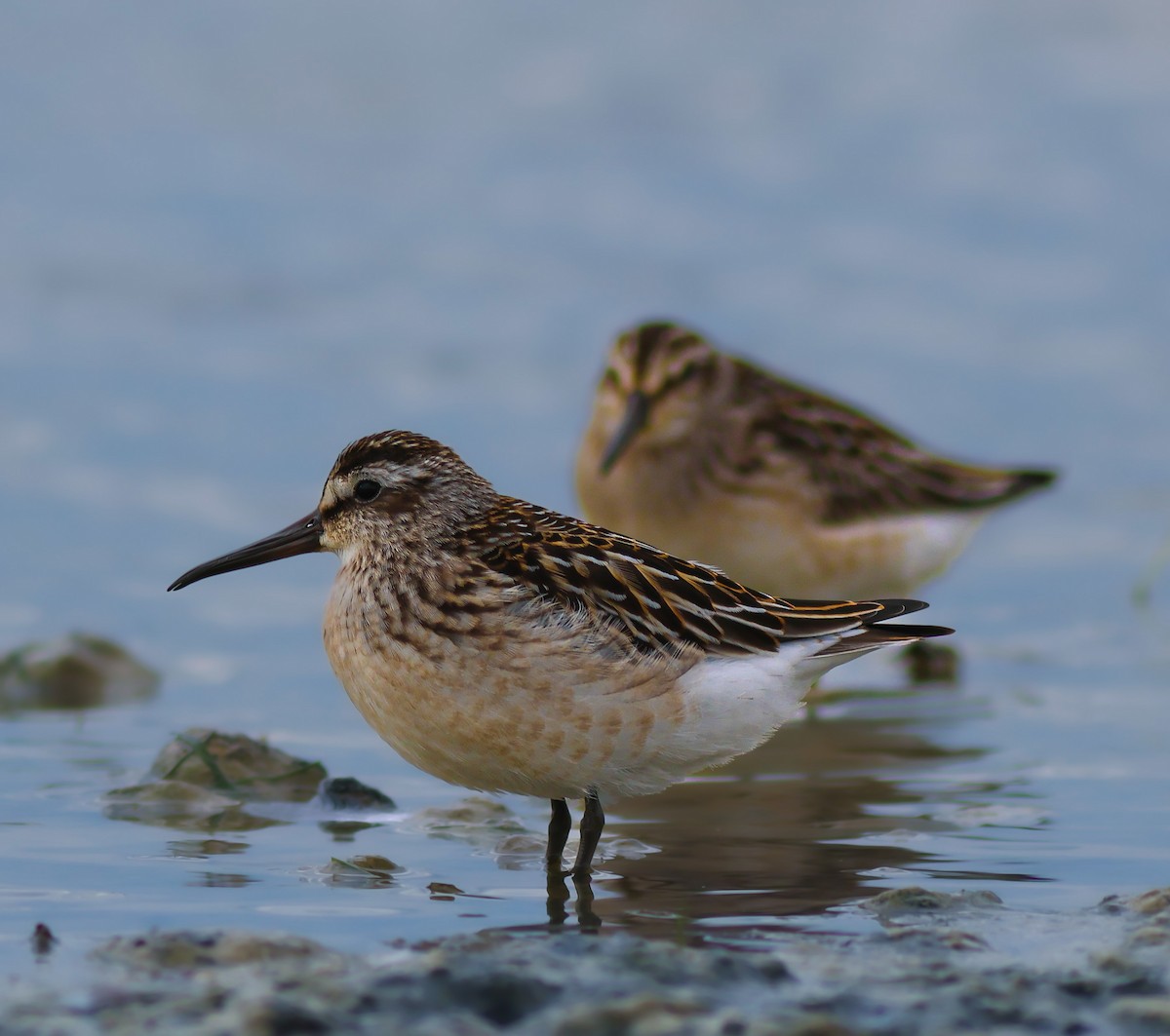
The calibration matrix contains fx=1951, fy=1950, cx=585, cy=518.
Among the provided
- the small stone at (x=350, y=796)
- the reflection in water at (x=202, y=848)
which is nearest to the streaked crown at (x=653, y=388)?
the small stone at (x=350, y=796)

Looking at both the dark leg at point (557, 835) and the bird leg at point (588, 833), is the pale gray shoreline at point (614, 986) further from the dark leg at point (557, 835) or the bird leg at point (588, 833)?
the dark leg at point (557, 835)

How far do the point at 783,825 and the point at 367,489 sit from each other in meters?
2.24

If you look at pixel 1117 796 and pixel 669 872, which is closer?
pixel 669 872

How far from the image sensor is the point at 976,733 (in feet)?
31.8

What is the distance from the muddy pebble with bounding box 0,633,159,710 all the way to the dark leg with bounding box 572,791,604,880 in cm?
385

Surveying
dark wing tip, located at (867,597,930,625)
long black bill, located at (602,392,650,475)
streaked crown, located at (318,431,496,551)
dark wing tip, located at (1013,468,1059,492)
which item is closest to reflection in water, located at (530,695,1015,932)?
dark wing tip, located at (867,597,930,625)

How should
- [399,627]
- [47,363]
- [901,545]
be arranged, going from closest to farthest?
[399,627]
[901,545]
[47,363]

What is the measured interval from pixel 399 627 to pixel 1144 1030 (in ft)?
9.58

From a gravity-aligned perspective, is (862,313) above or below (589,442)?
above

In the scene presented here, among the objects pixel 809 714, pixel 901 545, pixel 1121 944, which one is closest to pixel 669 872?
pixel 1121 944

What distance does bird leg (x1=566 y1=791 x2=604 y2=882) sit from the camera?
7.04 metres

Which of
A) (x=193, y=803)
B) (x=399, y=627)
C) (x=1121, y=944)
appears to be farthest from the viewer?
(x=193, y=803)

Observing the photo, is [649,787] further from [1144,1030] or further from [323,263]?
[323,263]

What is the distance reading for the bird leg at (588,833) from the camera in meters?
7.04
